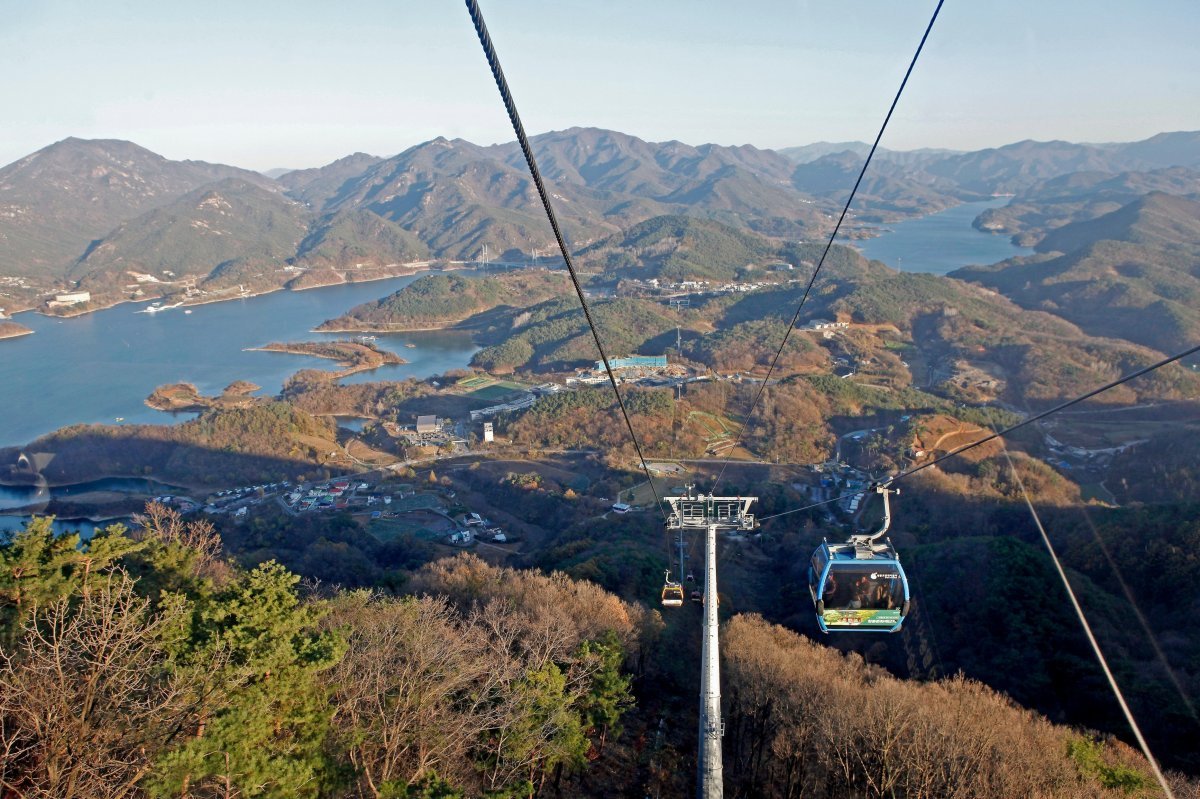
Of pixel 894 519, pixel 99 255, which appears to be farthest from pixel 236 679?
pixel 99 255

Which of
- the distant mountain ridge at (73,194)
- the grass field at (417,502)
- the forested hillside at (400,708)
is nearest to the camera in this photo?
the forested hillside at (400,708)

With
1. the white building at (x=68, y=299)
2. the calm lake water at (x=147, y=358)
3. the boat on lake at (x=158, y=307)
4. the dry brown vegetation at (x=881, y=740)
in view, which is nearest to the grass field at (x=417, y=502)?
the dry brown vegetation at (x=881, y=740)

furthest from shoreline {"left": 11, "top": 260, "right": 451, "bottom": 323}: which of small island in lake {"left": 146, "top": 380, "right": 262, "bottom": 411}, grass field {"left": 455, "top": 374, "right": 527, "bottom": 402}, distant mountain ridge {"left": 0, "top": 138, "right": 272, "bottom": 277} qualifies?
grass field {"left": 455, "top": 374, "right": 527, "bottom": 402}

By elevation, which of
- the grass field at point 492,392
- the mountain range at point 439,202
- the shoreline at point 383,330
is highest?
the mountain range at point 439,202

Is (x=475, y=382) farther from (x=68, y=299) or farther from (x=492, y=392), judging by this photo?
(x=68, y=299)

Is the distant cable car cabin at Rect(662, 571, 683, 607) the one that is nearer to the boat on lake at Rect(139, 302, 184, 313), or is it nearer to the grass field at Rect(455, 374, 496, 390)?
the grass field at Rect(455, 374, 496, 390)

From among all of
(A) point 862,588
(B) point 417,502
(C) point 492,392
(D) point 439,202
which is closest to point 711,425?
(B) point 417,502

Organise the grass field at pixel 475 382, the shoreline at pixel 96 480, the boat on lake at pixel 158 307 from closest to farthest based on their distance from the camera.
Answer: the shoreline at pixel 96 480 < the grass field at pixel 475 382 < the boat on lake at pixel 158 307

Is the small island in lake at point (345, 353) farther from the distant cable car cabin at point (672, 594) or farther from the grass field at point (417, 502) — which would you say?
the distant cable car cabin at point (672, 594)
